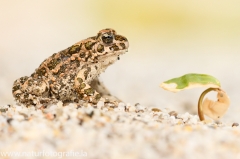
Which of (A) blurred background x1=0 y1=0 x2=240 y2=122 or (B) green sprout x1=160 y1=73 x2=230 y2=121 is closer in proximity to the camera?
(B) green sprout x1=160 y1=73 x2=230 y2=121

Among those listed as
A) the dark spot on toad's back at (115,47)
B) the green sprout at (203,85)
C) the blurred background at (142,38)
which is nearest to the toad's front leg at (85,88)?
the dark spot on toad's back at (115,47)

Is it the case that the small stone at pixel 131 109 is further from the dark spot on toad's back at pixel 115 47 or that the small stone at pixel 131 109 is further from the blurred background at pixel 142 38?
the blurred background at pixel 142 38

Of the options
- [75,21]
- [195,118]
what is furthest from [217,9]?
[195,118]

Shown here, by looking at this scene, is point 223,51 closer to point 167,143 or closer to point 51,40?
point 51,40

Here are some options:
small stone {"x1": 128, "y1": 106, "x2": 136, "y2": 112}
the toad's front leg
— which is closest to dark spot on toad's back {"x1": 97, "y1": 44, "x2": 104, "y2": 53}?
the toad's front leg

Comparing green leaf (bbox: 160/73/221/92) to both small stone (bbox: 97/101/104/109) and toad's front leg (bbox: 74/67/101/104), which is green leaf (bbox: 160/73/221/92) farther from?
toad's front leg (bbox: 74/67/101/104)

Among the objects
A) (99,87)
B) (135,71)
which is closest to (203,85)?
(99,87)
